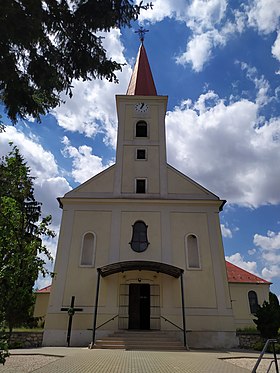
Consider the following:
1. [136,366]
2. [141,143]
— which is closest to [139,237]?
[141,143]

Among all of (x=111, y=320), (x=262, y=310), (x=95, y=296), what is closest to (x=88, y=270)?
(x=95, y=296)

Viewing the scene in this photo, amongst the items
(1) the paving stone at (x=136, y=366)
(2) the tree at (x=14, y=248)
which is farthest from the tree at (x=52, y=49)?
(1) the paving stone at (x=136, y=366)

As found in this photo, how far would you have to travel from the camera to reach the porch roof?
48.8 ft

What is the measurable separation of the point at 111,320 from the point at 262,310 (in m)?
7.28

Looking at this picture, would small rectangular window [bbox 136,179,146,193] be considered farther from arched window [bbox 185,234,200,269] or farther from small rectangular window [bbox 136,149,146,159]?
arched window [bbox 185,234,200,269]

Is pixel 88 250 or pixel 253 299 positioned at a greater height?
pixel 88 250

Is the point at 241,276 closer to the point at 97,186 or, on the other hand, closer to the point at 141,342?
the point at 97,186

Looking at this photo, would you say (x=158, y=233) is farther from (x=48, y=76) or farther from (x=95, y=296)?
(x=48, y=76)

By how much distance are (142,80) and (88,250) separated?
1445cm

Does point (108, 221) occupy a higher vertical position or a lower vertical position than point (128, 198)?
lower

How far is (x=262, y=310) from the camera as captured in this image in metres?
14.4

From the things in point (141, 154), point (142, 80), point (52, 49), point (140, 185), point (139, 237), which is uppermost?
point (142, 80)

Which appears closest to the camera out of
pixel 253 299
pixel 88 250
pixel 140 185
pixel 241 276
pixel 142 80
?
pixel 88 250

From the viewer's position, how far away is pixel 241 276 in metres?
27.8
